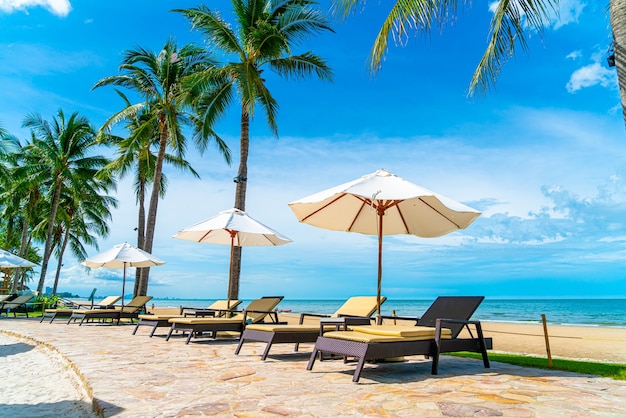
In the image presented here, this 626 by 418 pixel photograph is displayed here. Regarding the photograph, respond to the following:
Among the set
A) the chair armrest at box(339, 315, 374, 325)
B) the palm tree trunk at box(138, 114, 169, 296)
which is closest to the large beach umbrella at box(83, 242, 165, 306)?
the palm tree trunk at box(138, 114, 169, 296)

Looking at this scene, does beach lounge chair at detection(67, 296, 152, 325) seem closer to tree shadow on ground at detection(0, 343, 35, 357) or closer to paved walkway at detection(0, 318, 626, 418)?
tree shadow on ground at detection(0, 343, 35, 357)

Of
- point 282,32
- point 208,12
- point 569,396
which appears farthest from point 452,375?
point 208,12

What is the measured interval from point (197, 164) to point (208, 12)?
32.6ft

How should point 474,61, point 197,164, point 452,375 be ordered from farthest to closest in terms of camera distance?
point 197,164, point 474,61, point 452,375

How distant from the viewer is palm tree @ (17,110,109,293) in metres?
21.4

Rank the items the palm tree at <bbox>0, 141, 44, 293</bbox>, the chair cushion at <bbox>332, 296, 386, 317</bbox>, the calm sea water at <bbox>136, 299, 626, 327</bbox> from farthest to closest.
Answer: the calm sea water at <bbox>136, 299, 626, 327</bbox>, the palm tree at <bbox>0, 141, 44, 293</bbox>, the chair cushion at <bbox>332, 296, 386, 317</bbox>

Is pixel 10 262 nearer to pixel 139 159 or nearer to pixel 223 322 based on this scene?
pixel 139 159

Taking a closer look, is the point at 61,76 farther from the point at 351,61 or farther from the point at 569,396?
the point at 569,396

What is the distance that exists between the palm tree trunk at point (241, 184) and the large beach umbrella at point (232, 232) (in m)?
1.09

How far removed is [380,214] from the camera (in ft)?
19.3

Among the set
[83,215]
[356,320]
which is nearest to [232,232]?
[356,320]

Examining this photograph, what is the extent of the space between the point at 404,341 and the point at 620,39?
135 inches

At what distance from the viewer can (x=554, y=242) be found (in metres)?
51.7

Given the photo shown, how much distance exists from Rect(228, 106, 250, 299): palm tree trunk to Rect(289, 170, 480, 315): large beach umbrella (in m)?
4.42
